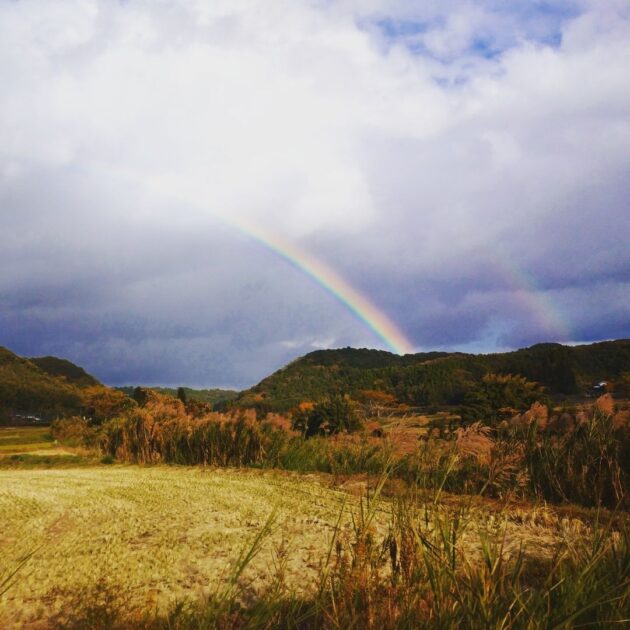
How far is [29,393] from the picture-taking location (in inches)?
2274

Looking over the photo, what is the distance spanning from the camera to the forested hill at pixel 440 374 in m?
44.5

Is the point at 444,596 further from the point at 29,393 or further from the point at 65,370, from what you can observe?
the point at 65,370

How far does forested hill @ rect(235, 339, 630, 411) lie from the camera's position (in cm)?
4447

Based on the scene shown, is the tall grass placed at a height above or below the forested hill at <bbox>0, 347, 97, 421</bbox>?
below

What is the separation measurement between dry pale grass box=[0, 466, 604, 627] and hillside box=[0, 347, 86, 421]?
4289 centimetres

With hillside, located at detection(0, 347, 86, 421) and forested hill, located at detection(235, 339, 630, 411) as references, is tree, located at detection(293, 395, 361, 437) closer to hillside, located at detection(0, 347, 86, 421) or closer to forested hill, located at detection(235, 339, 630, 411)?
forested hill, located at detection(235, 339, 630, 411)

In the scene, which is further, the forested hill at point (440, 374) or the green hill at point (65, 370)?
the green hill at point (65, 370)

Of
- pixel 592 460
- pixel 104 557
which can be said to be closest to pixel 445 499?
pixel 592 460

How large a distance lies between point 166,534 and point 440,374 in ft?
184

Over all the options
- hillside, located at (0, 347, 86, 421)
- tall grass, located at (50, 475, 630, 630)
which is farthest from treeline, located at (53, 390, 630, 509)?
hillside, located at (0, 347, 86, 421)

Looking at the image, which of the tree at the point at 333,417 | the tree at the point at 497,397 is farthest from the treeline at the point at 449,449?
the tree at the point at 497,397

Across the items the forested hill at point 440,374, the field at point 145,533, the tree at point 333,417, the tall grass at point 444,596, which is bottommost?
the field at point 145,533

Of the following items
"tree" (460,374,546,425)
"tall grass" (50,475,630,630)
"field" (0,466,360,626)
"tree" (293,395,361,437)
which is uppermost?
"tree" (460,374,546,425)

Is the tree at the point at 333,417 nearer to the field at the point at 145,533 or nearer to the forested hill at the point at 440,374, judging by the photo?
the field at the point at 145,533
